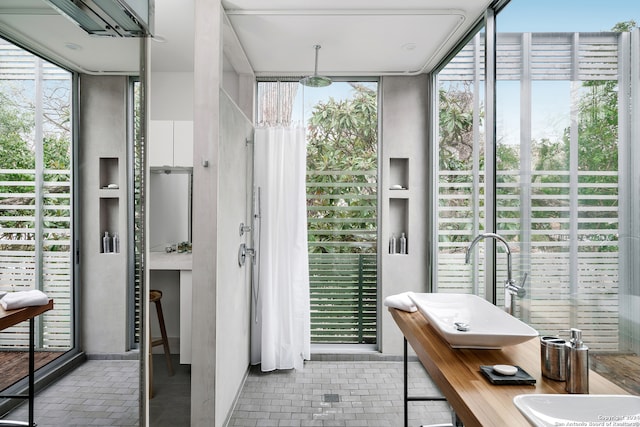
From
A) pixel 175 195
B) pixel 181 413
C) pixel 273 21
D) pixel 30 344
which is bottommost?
pixel 181 413

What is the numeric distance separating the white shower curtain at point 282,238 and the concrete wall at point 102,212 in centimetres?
235

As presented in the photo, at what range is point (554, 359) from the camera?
129cm

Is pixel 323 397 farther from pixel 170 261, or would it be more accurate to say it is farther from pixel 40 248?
pixel 40 248

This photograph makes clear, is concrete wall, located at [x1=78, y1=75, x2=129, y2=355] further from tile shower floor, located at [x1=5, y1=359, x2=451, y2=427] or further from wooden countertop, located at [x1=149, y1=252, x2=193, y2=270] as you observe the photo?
wooden countertop, located at [x1=149, y1=252, x2=193, y2=270]

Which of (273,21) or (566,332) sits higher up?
(273,21)

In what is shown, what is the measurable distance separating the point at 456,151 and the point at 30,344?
293cm

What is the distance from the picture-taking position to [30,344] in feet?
2.25

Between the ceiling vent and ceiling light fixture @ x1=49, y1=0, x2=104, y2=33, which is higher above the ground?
the ceiling vent

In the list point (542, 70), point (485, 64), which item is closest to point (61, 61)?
point (542, 70)

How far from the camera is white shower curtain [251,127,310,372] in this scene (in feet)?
11.3

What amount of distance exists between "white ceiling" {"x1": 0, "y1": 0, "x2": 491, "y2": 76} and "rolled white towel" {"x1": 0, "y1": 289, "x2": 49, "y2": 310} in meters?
2.17

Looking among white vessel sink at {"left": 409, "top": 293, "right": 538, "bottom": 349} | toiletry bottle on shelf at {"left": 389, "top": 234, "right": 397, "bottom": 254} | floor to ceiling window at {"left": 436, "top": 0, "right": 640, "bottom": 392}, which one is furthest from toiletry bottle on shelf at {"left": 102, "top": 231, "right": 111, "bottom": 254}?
toiletry bottle on shelf at {"left": 389, "top": 234, "right": 397, "bottom": 254}

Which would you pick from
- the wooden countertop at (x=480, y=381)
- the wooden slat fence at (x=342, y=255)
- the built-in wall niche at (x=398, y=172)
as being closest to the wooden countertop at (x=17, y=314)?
the wooden countertop at (x=480, y=381)

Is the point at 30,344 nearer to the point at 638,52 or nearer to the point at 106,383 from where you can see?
the point at 106,383
